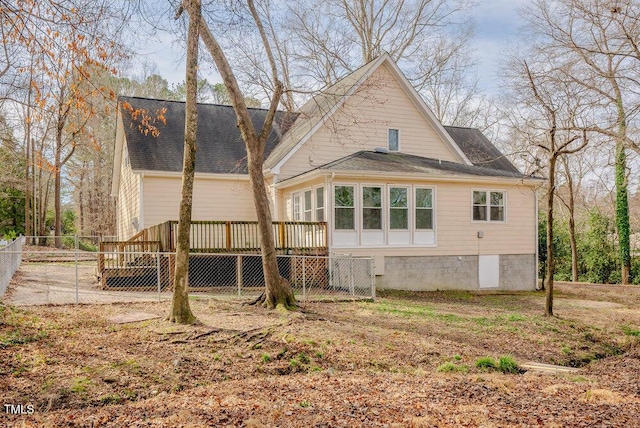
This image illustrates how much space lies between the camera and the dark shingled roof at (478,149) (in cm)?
2225

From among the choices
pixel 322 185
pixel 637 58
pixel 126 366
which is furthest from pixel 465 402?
pixel 637 58

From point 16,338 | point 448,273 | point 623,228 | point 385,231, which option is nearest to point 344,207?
point 385,231

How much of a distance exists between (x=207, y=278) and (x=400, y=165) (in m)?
7.03

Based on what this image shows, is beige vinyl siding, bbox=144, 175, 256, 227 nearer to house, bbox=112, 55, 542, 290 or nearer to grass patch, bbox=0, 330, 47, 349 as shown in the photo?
house, bbox=112, 55, 542, 290

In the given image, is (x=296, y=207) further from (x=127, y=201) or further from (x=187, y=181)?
(x=187, y=181)

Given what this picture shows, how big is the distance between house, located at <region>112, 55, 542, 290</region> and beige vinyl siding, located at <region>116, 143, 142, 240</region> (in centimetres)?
12

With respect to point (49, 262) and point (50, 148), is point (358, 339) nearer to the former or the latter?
point (49, 262)

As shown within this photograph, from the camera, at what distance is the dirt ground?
4.93 m

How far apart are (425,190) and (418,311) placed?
19.2 ft

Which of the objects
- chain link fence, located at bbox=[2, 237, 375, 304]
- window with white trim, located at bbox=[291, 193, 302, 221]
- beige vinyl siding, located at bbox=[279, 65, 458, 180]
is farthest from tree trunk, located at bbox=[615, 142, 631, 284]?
window with white trim, located at bbox=[291, 193, 302, 221]

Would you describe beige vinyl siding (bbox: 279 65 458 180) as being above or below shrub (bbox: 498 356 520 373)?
above

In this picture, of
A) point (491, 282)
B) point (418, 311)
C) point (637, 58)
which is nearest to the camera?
point (418, 311)

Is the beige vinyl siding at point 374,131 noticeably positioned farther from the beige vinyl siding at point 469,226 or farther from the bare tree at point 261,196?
the bare tree at point 261,196

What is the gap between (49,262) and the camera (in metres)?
21.1
